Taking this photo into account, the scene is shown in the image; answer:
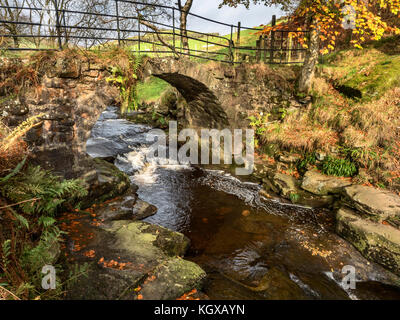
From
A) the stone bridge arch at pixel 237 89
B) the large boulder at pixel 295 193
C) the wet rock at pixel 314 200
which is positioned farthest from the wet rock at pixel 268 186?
the stone bridge arch at pixel 237 89

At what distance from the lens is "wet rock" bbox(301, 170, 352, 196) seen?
7.21m

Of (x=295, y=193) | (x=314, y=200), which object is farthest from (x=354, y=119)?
(x=295, y=193)

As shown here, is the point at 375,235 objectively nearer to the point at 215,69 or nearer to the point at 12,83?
the point at 215,69

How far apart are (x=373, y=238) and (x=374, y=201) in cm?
117

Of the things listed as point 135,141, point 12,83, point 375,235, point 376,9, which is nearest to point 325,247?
point 375,235

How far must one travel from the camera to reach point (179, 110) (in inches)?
531

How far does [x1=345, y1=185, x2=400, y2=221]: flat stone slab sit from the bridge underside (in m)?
5.78

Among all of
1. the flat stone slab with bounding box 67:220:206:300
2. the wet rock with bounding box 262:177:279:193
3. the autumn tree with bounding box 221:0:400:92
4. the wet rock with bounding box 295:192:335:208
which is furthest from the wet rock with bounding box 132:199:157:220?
the autumn tree with bounding box 221:0:400:92

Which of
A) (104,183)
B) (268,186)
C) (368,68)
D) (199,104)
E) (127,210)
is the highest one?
(368,68)

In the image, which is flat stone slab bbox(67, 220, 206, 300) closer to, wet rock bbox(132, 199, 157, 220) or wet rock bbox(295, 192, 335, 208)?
wet rock bbox(132, 199, 157, 220)

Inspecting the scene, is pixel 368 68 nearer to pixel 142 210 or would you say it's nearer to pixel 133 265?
pixel 142 210

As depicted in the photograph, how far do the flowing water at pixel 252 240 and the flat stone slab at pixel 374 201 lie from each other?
877 mm

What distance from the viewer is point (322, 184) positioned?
746 cm
